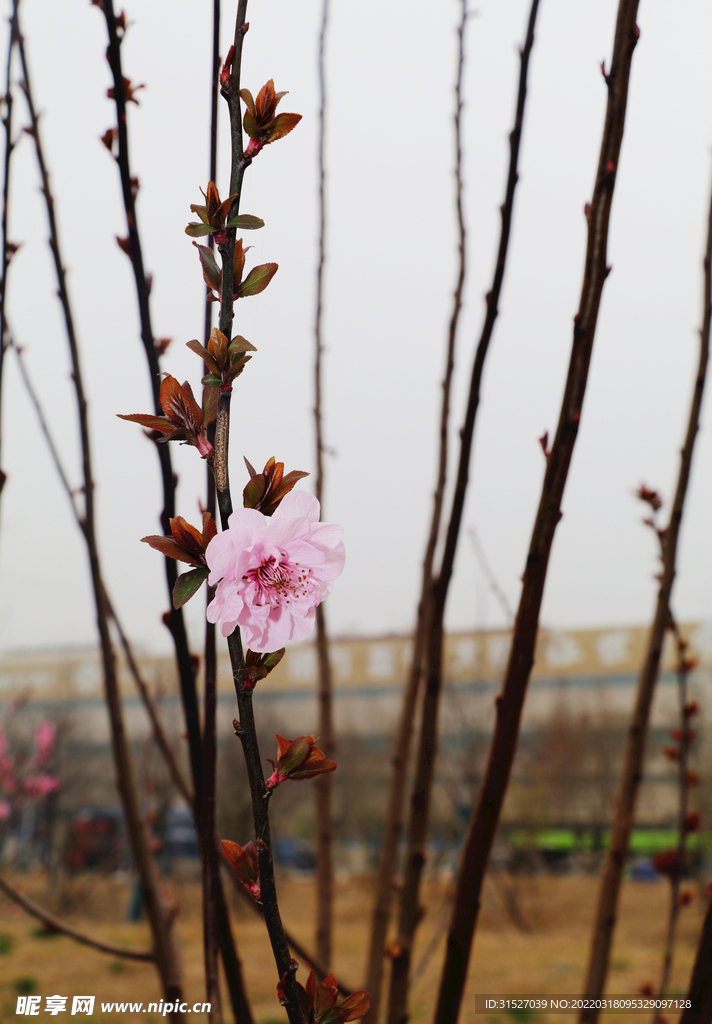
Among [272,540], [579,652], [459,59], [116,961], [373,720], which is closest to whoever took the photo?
[272,540]

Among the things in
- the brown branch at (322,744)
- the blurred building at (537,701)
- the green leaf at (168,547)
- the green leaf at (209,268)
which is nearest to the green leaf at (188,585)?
the green leaf at (168,547)

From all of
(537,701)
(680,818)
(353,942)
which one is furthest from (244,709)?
(537,701)

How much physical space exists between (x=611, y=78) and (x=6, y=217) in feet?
1.74

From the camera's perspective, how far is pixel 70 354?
0.79m

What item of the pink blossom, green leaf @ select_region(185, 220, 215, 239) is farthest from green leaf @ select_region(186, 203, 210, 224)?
the pink blossom

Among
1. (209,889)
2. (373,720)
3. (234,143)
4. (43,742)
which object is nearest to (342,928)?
(43,742)

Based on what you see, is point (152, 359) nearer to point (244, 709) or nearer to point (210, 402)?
point (210, 402)

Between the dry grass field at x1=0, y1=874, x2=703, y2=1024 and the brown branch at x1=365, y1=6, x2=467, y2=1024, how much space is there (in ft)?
8.58

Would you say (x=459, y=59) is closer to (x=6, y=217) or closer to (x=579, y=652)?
(x=6, y=217)

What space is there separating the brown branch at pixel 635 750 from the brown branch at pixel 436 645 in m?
0.22

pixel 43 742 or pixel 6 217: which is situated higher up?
pixel 6 217

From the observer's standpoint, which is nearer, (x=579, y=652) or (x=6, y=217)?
(x=6, y=217)

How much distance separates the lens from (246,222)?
364mm

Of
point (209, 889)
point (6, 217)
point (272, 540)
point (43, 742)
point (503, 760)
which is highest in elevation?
point (6, 217)
